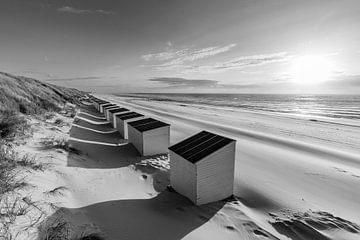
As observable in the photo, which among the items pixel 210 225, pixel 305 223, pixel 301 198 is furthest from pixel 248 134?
pixel 210 225

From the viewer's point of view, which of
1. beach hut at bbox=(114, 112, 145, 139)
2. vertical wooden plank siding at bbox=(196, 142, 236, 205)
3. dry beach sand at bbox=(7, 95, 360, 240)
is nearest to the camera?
dry beach sand at bbox=(7, 95, 360, 240)

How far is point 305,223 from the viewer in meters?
4.13

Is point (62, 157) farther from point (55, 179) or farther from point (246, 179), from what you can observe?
point (246, 179)

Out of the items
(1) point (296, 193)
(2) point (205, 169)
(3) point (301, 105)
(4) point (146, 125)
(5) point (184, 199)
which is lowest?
(3) point (301, 105)

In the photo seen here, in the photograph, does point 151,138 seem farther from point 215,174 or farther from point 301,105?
point 301,105

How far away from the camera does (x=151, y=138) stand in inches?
309

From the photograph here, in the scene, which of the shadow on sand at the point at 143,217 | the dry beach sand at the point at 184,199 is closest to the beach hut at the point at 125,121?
the dry beach sand at the point at 184,199

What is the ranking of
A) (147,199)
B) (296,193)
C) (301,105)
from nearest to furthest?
(147,199) < (296,193) < (301,105)

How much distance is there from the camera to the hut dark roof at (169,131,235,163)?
450cm

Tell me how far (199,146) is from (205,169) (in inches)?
26.2

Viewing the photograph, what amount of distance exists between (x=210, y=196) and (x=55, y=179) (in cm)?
389

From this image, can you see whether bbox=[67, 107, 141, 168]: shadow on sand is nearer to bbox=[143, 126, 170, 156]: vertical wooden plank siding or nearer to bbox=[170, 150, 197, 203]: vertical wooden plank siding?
bbox=[143, 126, 170, 156]: vertical wooden plank siding

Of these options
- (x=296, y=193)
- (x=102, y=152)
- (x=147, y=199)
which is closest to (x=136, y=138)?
(x=102, y=152)

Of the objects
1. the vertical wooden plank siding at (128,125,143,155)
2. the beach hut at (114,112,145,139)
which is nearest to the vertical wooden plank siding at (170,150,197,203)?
the vertical wooden plank siding at (128,125,143,155)
